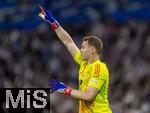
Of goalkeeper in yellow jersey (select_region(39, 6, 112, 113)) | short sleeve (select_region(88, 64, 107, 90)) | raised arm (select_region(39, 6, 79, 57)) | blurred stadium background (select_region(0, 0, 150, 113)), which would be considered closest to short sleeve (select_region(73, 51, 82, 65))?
raised arm (select_region(39, 6, 79, 57))

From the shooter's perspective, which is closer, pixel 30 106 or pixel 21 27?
pixel 30 106

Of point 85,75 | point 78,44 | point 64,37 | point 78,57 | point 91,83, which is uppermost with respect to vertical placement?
point 78,44

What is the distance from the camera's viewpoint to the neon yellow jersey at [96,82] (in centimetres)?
1028

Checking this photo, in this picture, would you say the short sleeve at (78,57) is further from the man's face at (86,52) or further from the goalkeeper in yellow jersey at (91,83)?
the man's face at (86,52)

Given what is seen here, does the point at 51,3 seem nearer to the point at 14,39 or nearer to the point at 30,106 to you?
the point at 14,39

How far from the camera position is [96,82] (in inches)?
403

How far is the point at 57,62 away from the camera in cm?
1898

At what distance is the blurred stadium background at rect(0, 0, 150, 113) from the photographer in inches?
657

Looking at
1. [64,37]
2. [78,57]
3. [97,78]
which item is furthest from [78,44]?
[97,78]

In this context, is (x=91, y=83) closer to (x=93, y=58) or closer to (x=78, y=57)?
(x=93, y=58)

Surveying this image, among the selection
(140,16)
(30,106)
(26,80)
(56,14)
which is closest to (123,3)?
(140,16)

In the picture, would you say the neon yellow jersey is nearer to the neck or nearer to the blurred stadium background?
the neck

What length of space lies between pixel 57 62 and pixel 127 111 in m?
3.74

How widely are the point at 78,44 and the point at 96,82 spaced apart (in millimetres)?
8836
